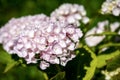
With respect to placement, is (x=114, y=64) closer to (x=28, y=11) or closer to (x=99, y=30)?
(x=99, y=30)

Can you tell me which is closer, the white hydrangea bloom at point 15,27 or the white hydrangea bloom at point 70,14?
the white hydrangea bloom at point 15,27

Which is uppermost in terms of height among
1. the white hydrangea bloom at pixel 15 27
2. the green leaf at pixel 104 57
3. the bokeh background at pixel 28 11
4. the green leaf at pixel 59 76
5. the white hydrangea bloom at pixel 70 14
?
the bokeh background at pixel 28 11

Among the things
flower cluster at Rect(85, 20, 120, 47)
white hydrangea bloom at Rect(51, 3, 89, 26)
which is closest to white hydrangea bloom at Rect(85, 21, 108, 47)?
flower cluster at Rect(85, 20, 120, 47)

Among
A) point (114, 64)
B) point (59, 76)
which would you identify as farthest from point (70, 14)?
point (59, 76)

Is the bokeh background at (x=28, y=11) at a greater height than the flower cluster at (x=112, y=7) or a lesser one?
greater

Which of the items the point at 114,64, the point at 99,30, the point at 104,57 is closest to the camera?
the point at 114,64

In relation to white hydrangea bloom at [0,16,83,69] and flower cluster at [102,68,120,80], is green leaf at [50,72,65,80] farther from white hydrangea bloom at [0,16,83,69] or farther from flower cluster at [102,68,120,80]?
flower cluster at [102,68,120,80]

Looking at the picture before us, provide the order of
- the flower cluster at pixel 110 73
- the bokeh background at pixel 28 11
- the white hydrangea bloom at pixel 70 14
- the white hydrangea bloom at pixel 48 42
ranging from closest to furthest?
1. the white hydrangea bloom at pixel 48 42
2. the flower cluster at pixel 110 73
3. the white hydrangea bloom at pixel 70 14
4. the bokeh background at pixel 28 11

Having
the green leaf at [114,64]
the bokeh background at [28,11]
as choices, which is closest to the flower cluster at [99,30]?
the green leaf at [114,64]

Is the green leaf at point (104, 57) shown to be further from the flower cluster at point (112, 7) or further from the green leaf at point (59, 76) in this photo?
the green leaf at point (59, 76)

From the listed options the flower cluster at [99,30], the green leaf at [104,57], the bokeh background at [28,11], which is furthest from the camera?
the bokeh background at [28,11]

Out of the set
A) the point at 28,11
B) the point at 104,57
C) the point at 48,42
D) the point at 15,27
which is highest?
the point at 28,11
